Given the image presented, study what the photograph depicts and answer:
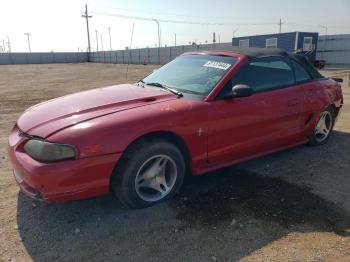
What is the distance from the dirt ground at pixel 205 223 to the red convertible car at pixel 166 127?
0.28 meters

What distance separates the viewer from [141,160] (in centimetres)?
313

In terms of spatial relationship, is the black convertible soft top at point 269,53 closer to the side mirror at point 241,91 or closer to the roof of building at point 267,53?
the roof of building at point 267,53

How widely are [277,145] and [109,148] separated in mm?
2385

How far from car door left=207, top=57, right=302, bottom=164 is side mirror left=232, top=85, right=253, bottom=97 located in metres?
0.10

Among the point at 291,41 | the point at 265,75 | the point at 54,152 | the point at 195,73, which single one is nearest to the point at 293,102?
the point at 265,75

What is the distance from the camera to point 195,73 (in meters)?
4.07

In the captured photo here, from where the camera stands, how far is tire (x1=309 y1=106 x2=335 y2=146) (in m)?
5.05

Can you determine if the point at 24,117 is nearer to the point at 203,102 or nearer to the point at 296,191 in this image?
the point at 203,102

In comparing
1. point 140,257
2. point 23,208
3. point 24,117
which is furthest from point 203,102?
point 23,208

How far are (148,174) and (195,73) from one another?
1.45m

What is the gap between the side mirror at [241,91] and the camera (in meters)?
3.61

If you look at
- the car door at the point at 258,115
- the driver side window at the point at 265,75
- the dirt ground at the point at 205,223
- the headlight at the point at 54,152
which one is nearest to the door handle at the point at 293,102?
the car door at the point at 258,115

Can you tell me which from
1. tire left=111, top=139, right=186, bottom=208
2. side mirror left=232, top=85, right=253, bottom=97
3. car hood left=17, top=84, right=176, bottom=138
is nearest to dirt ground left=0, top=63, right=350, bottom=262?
tire left=111, top=139, right=186, bottom=208

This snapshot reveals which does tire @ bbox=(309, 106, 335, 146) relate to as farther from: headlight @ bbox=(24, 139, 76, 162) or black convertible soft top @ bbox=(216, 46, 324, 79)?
headlight @ bbox=(24, 139, 76, 162)
